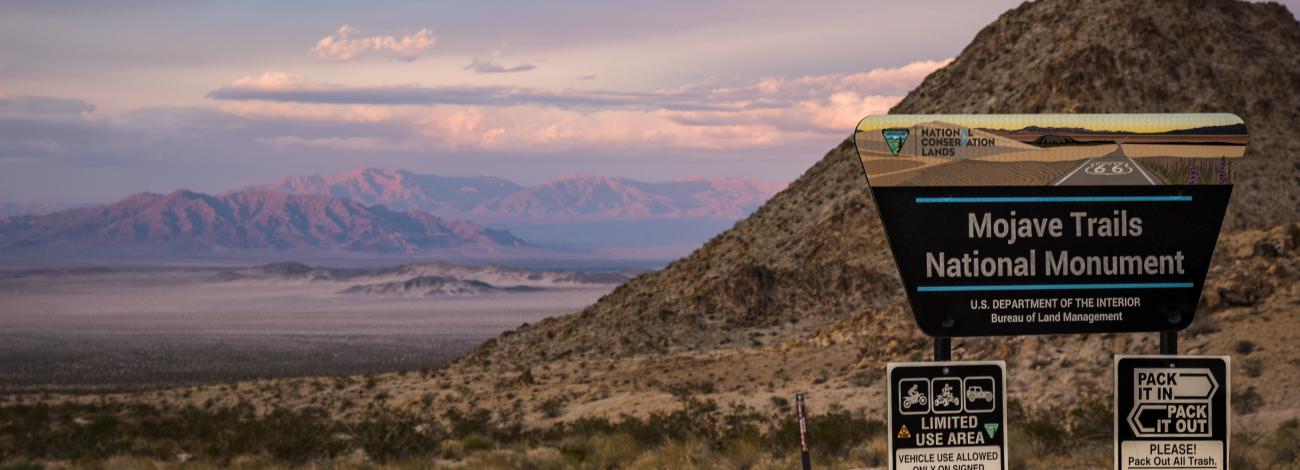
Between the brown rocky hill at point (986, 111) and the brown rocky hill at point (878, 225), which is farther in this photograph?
the brown rocky hill at point (986, 111)

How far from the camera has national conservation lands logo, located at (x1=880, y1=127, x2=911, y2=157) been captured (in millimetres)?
9812

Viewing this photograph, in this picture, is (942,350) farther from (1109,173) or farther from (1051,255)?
(1109,173)

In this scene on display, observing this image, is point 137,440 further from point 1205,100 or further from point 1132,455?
point 1205,100

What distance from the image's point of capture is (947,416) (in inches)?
391

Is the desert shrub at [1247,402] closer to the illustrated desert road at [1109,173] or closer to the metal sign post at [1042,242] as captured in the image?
the metal sign post at [1042,242]

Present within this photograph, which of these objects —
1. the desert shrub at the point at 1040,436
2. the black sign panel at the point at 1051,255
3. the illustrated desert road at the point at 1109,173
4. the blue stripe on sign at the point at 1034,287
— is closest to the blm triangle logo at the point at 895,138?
the black sign panel at the point at 1051,255

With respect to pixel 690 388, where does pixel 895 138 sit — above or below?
above

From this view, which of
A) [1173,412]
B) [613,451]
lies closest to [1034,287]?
[1173,412]

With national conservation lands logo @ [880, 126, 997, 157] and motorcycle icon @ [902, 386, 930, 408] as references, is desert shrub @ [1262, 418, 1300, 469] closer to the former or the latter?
motorcycle icon @ [902, 386, 930, 408]

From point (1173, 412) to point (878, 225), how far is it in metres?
37.9

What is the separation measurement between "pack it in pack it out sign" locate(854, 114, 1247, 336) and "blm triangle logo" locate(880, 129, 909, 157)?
95mm

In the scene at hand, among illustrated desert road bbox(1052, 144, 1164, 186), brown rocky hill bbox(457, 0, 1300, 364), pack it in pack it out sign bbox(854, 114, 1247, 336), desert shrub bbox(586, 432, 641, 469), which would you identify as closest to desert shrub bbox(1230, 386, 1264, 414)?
desert shrub bbox(586, 432, 641, 469)

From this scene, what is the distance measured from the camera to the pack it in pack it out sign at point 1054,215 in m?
9.98

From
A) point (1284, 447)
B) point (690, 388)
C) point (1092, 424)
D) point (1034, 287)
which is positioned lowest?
point (690, 388)
